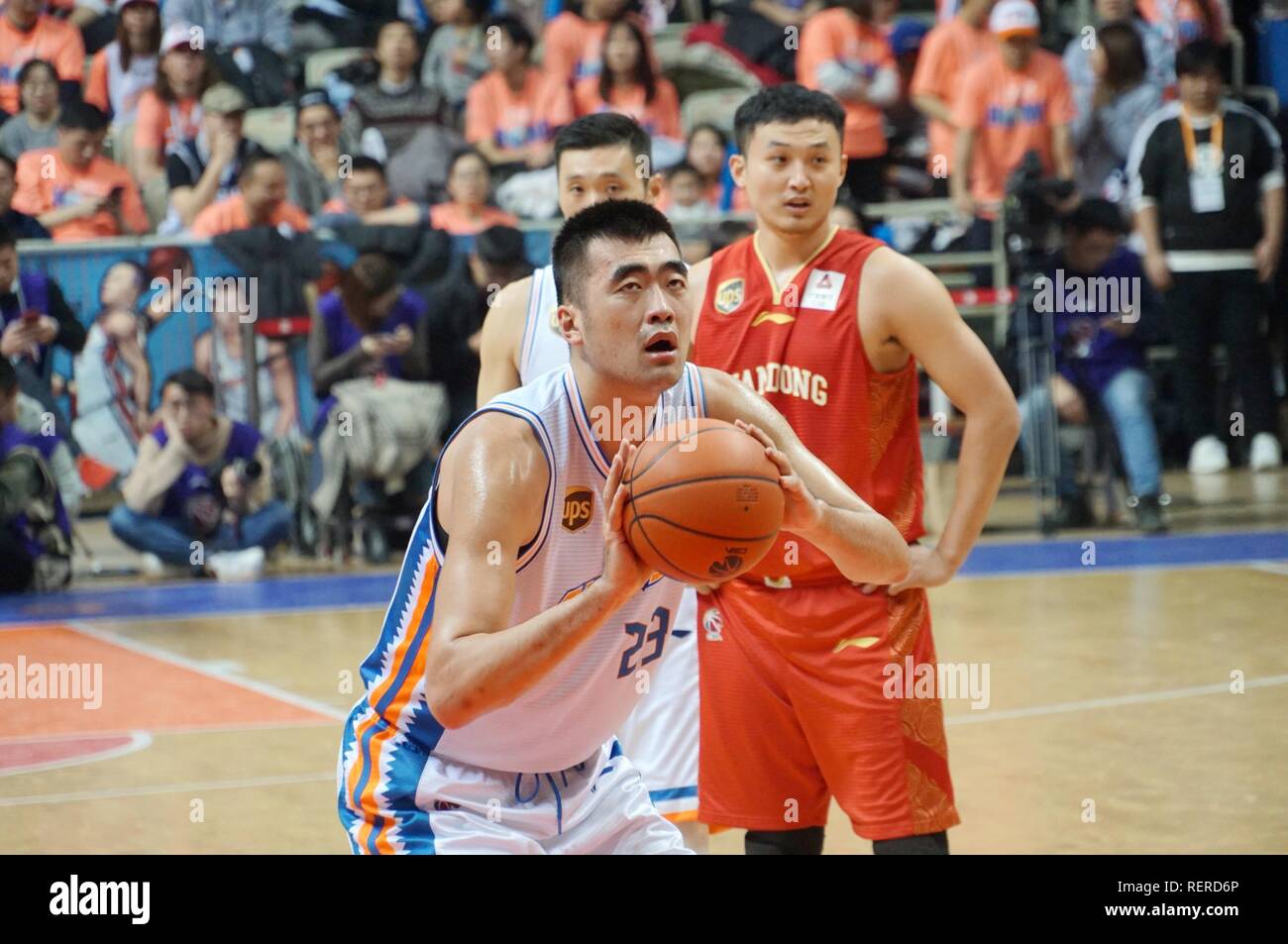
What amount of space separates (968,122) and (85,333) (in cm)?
594

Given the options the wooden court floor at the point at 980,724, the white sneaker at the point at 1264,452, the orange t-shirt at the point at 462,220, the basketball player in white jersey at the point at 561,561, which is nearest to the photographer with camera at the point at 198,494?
the wooden court floor at the point at 980,724

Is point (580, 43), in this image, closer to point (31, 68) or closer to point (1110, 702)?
point (31, 68)

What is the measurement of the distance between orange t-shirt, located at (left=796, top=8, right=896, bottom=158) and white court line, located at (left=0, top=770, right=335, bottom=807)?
7137mm

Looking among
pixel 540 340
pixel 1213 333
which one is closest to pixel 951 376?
pixel 540 340

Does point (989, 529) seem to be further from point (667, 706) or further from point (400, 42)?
point (667, 706)

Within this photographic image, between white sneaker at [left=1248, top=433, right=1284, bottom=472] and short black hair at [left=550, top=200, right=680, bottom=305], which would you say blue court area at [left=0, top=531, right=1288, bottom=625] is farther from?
short black hair at [left=550, top=200, right=680, bottom=305]

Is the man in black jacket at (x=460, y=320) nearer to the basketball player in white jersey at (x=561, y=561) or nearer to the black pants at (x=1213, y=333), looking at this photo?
A: the black pants at (x=1213, y=333)

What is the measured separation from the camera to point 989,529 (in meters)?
11.2

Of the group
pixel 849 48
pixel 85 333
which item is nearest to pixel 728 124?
pixel 849 48

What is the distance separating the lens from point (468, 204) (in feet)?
36.8
